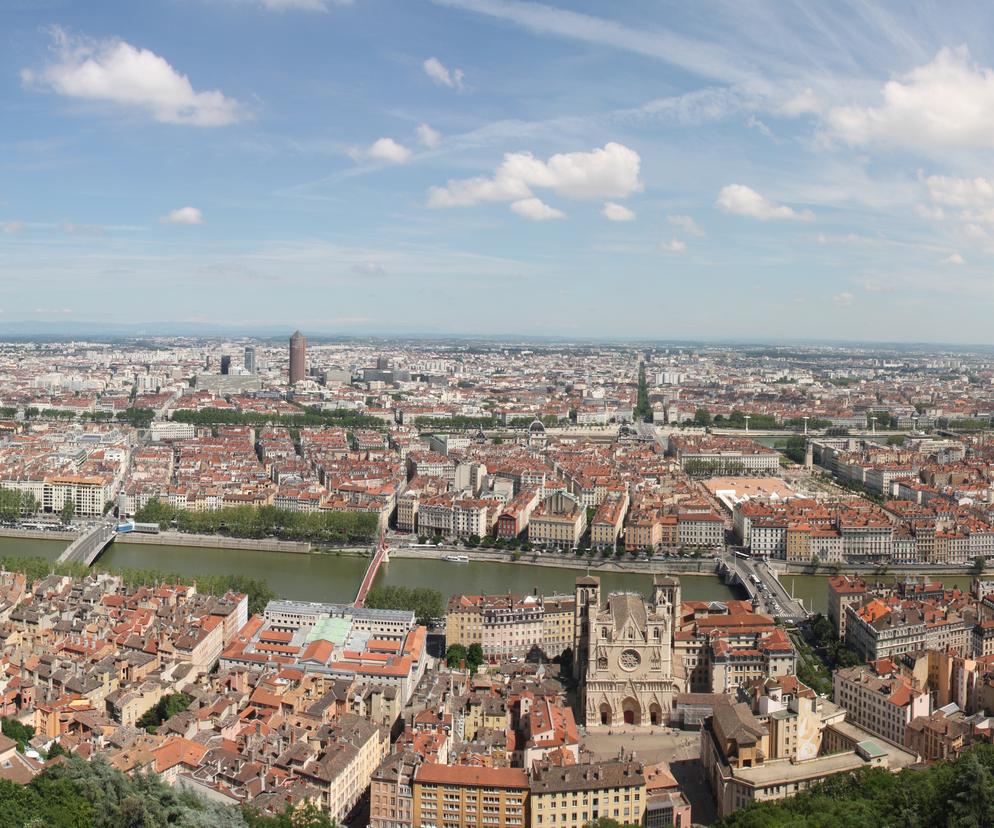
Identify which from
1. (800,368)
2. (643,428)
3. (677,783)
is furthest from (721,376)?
(677,783)

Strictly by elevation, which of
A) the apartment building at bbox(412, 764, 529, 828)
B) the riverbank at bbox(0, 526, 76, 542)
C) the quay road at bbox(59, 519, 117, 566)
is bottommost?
the riverbank at bbox(0, 526, 76, 542)

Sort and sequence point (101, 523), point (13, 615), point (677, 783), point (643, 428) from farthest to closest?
point (643, 428), point (101, 523), point (13, 615), point (677, 783)

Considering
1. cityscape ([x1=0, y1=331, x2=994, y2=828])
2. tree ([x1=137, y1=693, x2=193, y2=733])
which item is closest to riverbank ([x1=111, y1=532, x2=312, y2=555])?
cityscape ([x1=0, y1=331, x2=994, y2=828])

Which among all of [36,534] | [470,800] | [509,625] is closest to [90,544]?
[36,534]

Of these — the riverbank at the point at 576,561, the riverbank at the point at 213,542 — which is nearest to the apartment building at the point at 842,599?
the riverbank at the point at 576,561

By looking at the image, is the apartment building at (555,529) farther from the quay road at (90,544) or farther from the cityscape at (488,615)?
the quay road at (90,544)

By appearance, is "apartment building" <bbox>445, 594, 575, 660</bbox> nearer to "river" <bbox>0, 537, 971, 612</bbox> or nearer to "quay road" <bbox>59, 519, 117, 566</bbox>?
"river" <bbox>0, 537, 971, 612</bbox>

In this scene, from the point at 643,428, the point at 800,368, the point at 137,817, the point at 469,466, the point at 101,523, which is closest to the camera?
the point at 137,817

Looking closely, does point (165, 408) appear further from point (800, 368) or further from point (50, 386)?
point (800, 368)
